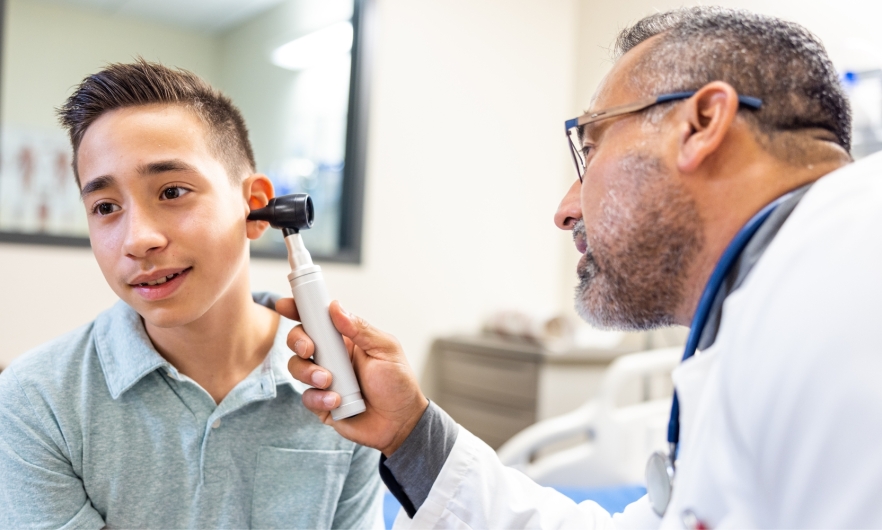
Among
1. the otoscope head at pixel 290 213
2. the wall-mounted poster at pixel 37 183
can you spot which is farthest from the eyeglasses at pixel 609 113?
the wall-mounted poster at pixel 37 183

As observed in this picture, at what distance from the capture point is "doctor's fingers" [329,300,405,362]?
98cm

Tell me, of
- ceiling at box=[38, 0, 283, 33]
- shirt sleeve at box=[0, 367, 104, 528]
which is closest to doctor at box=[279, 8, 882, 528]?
shirt sleeve at box=[0, 367, 104, 528]

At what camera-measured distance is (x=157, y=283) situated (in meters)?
1.00

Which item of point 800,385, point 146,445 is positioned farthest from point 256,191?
point 800,385

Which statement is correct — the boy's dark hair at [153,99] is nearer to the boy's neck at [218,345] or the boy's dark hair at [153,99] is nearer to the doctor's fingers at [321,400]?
the boy's neck at [218,345]

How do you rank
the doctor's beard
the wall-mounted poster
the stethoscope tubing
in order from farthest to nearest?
the wall-mounted poster, the doctor's beard, the stethoscope tubing

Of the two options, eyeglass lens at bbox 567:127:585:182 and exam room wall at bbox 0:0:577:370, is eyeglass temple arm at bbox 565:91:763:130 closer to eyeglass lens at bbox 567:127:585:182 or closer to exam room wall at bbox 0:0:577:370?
eyeglass lens at bbox 567:127:585:182

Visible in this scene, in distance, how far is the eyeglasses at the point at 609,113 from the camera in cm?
89

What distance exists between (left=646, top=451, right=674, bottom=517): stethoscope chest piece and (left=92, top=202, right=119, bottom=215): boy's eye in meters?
0.81

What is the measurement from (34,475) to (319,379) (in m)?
0.40

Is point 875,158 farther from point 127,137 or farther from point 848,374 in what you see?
point 127,137

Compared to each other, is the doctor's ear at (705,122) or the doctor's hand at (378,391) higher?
the doctor's ear at (705,122)

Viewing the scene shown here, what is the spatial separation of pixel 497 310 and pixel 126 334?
246 cm

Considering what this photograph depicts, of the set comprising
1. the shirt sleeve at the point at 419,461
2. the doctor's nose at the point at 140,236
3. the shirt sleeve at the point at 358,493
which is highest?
the doctor's nose at the point at 140,236
